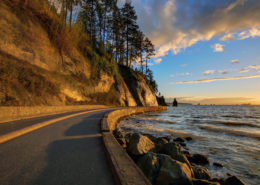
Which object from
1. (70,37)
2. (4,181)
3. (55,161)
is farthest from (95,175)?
(70,37)

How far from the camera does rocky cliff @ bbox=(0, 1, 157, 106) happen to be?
9625 millimetres

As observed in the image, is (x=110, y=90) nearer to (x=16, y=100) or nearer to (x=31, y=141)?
(x=16, y=100)

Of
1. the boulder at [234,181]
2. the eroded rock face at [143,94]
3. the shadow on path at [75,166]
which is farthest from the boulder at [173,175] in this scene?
the eroded rock face at [143,94]

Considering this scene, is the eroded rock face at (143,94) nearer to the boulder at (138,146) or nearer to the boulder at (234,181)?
the boulder at (138,146)

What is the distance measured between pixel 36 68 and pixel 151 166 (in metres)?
13.9

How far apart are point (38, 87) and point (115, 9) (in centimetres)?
3225

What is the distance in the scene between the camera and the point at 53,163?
2695 mm

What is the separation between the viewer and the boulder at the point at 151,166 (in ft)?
10.5


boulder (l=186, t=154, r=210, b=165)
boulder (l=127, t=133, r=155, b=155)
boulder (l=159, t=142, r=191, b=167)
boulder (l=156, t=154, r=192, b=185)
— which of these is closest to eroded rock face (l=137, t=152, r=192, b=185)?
boulder (l=156, t=154, r=192, b=185)

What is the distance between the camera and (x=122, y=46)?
3856 cm

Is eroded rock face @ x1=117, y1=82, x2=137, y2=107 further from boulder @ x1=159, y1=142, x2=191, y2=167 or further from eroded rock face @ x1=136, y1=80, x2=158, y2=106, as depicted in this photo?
boulder @ x1=159, y1=142, x2=191, y2=167

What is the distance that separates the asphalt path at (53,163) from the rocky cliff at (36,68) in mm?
6466

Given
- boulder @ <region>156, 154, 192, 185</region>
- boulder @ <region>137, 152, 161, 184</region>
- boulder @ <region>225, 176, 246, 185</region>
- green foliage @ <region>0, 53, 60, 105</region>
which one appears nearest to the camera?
boulder @ <region>156, 154, 192, 185</region>

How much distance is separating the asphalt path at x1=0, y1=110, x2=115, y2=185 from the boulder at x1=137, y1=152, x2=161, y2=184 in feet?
3.56
